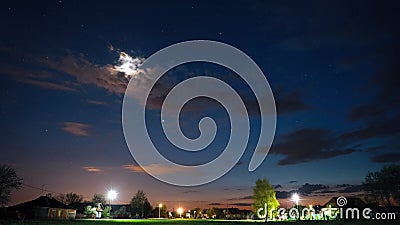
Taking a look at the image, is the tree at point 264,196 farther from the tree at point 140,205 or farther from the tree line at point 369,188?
the tree at point 140,205

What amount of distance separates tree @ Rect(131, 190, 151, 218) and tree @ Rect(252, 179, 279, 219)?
164 ft

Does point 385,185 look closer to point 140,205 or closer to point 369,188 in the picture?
point 369,188

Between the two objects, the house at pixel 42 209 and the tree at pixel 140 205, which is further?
the tree at pixel 140 205

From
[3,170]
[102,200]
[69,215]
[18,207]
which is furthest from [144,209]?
[3,170]

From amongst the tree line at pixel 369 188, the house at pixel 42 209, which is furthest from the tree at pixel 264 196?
the house at pixel 42 209

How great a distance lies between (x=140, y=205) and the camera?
150m

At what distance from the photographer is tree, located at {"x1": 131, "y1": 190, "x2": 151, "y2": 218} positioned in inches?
5797

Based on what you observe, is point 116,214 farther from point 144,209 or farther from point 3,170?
point 3,170

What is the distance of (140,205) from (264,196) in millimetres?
56031

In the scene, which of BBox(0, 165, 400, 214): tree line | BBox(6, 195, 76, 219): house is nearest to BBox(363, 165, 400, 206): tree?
BBox(0, 165, 400, 214): tree line

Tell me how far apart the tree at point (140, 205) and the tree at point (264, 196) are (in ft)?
164

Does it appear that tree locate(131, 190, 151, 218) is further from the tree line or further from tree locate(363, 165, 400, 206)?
tree locate(363, 165, 400, 206)

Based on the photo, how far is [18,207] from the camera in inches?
3351

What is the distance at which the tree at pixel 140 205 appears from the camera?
483ft
